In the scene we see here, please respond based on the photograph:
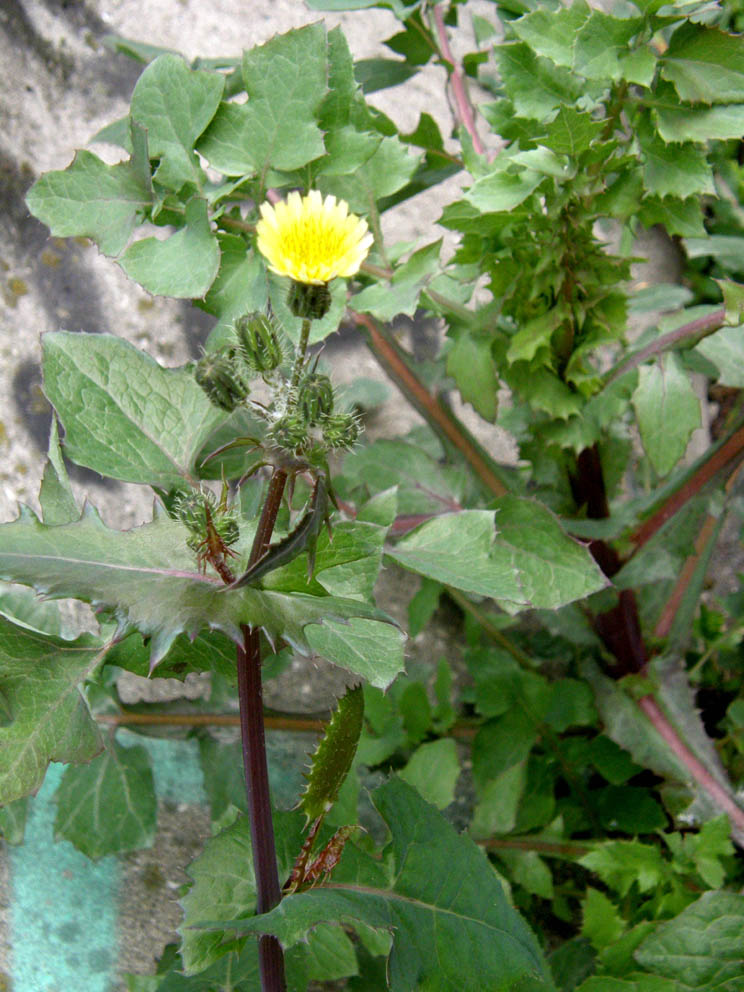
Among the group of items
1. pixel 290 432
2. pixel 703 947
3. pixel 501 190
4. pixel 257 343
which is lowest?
pixel 703 947

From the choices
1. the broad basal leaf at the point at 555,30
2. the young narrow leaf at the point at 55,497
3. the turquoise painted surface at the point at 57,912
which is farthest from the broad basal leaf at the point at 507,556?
the turquoise painted surface at the point at 57,912

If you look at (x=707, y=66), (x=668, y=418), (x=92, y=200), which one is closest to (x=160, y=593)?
(x=92, y=200)

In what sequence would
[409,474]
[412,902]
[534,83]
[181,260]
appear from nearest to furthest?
1. [412,902]
2. [181,260]
3. [534,83]
4. [409,474]

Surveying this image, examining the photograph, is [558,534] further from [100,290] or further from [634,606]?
[100,290]

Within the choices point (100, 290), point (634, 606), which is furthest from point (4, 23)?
point (634, 606)

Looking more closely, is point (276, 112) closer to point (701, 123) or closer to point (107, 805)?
point (701, 123)

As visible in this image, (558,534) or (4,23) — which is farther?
(4,23)

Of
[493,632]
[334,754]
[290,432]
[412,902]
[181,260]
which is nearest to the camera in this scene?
[290,432]
